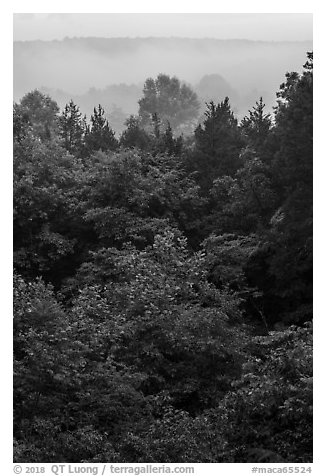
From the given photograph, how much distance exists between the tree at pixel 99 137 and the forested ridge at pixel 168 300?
415cm

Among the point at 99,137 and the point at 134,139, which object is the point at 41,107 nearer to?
the point at 99,137

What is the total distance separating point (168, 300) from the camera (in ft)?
58.4

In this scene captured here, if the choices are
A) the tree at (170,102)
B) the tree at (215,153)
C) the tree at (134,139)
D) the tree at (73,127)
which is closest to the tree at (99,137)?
the tree at (134,139)

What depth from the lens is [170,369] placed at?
17094mm

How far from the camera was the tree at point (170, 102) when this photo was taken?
2077 inches

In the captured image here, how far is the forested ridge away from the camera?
1354cm

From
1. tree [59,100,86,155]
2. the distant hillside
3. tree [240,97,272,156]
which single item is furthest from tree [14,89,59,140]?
tree [240,97,272,156]

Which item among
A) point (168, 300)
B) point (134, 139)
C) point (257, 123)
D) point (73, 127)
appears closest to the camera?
point (168, 300)

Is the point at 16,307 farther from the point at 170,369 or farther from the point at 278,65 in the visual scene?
the point at 278,65

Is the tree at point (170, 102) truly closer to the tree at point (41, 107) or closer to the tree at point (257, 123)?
the tree at point (41, 107)

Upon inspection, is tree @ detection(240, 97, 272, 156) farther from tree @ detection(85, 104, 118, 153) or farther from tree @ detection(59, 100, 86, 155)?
tree @ detection(59, 100, 86, 155)

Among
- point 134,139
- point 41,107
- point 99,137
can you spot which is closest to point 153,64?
point 134,139

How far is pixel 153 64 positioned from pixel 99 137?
210 inches
